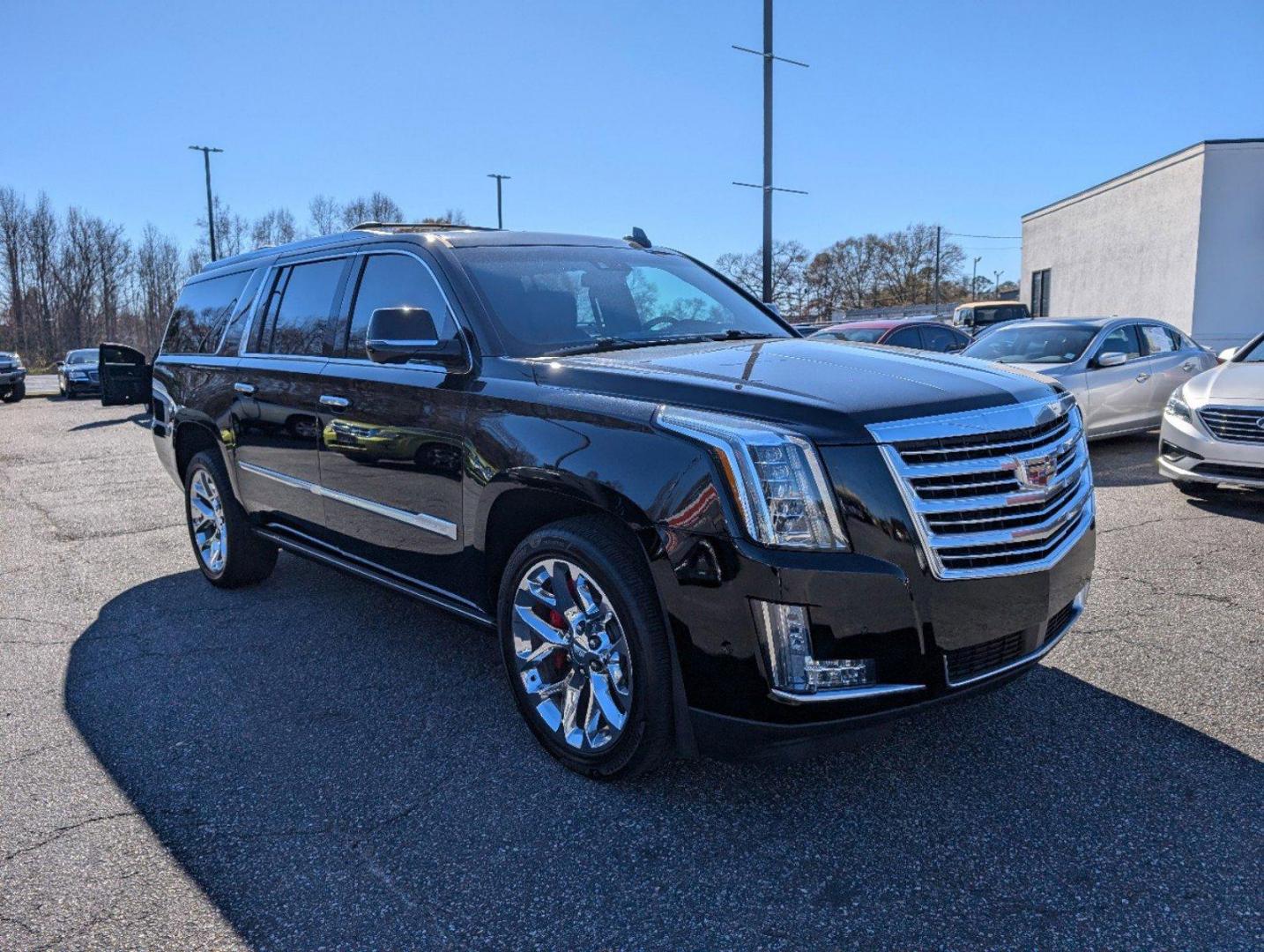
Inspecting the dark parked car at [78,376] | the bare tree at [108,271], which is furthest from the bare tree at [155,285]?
the dark parked car at [78,376]

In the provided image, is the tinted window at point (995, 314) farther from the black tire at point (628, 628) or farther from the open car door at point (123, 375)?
the black tire at point (628, 628)

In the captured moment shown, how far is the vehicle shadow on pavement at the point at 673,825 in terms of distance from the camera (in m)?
2.39

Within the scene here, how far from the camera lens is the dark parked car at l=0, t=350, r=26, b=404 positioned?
87.0 feet

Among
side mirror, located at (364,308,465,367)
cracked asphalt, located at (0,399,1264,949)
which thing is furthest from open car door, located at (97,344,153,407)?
side mirror, located at (364,308,465,367)

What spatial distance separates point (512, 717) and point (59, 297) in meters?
80.4

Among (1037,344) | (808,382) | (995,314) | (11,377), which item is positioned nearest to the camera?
(808,382)

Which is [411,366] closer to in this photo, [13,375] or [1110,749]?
[1110,749]

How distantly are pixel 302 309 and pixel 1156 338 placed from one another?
10030mm

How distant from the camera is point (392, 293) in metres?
4.03

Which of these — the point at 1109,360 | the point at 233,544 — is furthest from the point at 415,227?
the point at 1109,360

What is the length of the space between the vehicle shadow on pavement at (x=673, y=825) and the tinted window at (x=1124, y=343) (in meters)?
Answer: 7.67

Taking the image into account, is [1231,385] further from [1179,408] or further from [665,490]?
[665,490]

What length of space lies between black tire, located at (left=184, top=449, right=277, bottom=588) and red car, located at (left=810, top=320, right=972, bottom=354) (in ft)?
40.6

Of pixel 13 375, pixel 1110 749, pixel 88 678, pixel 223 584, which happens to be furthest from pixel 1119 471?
pixel 13 375
